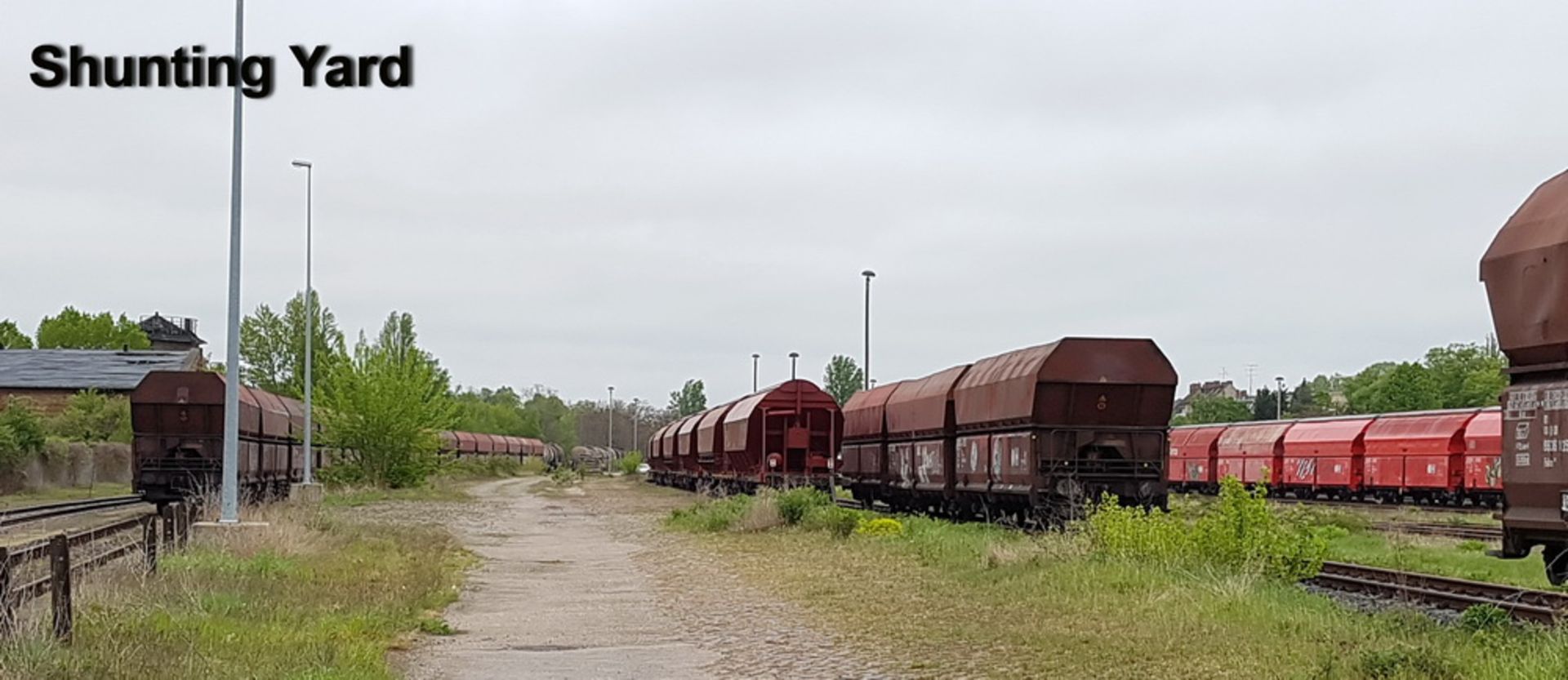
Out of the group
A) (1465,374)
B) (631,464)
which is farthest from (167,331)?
(1465,374)

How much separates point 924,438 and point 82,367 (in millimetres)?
52740

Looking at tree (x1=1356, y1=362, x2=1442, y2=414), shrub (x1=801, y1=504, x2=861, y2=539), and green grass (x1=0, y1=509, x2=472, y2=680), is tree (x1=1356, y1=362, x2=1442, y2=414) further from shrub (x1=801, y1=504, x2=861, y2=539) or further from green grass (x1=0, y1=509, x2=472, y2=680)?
green grass (x1=0, y1=509, x2=472, y2=680)

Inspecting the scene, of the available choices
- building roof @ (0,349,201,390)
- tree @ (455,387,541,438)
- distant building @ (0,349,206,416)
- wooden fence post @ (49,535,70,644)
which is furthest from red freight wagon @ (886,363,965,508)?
tree @ (455,387,541,438)

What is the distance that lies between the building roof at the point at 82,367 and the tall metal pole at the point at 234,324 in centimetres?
4826

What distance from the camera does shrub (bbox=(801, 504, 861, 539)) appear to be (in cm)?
2567

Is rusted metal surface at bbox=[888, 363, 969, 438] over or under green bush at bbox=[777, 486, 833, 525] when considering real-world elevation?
over

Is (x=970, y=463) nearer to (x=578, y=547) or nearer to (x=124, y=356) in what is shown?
(x=578, y=547)

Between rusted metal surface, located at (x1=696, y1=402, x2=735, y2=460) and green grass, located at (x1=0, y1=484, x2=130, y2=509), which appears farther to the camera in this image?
rusted metal surface, located at (x1=696, y1=402, x2=735, y2=460)

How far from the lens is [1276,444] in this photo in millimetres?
52125

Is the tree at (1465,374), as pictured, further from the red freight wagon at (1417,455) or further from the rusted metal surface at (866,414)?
the rusted metal surface at (866,414)

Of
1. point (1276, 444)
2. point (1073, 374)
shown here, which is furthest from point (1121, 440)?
point (1276, 444)

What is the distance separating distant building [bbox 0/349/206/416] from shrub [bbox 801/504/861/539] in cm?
4396

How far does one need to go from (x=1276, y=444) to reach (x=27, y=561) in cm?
4551

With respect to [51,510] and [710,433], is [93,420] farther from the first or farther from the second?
[51,510]
